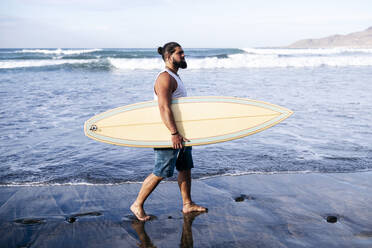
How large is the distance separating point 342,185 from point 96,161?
123 inches

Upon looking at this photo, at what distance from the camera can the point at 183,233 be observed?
266 cm

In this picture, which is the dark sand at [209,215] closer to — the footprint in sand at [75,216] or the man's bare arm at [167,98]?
the footprint in sand at [75,216]

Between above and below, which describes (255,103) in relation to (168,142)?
above

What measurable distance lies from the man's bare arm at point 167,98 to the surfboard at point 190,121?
164 mm

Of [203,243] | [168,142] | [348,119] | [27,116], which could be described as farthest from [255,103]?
[27,116]

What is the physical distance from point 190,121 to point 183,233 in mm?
1024

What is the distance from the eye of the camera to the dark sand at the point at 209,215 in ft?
8.34

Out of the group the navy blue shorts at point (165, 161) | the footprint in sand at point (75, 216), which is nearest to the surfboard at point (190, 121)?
the navy blue shorts at point (165, 161)

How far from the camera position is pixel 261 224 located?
279 cm

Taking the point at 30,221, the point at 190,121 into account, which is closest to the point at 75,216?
the point at 30,221

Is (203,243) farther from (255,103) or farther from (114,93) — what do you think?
(114,93)

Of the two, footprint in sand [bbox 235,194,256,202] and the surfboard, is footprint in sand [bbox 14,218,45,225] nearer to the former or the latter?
the surfboard

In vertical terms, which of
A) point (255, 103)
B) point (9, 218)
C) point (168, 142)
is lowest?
point (9, 218)

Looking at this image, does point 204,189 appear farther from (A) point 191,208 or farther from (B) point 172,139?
(B) point 172,139
